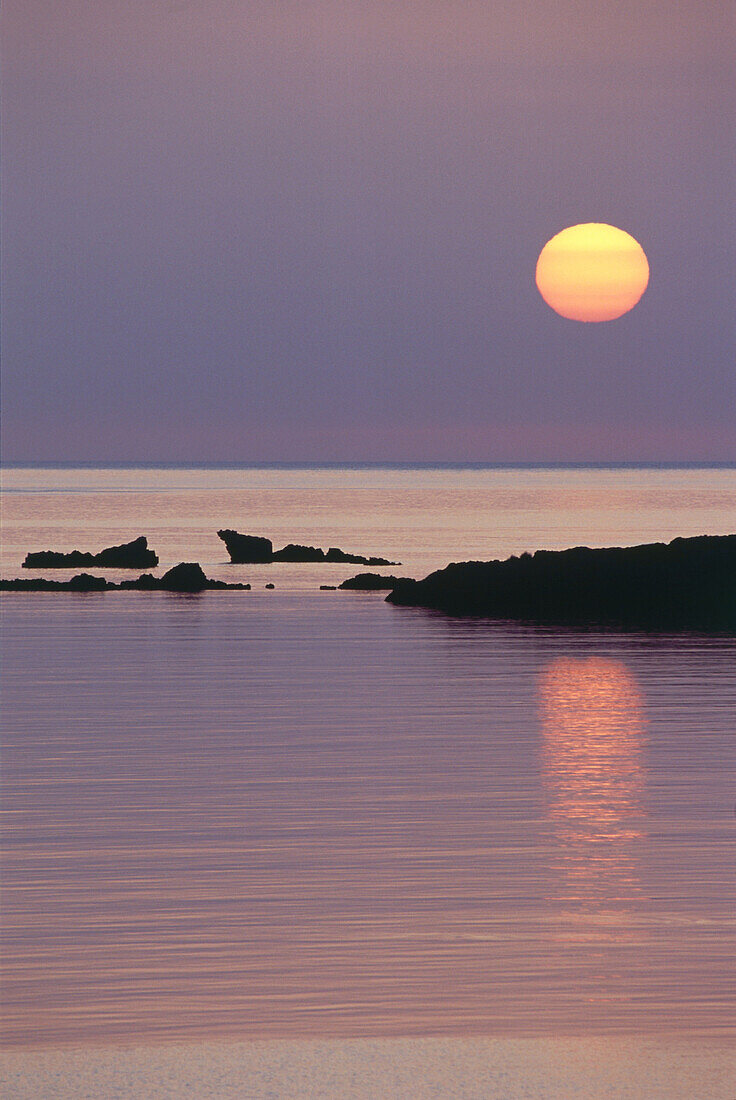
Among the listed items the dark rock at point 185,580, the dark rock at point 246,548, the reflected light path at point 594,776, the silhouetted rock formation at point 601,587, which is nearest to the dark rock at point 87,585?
the dark rock at point 185,580

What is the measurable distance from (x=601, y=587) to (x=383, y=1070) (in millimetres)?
35231

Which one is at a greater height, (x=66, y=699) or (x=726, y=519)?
(x=726, y=519)

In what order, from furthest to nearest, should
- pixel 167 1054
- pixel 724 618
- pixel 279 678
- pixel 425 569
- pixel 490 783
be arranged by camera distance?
pixel 425 569 → pixel 724 618 → pixel 279 678 → pixel 490 783 → pixel 167 1054

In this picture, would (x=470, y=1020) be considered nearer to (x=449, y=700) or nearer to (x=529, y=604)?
(x=449, y=700)

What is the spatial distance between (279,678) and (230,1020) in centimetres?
1849

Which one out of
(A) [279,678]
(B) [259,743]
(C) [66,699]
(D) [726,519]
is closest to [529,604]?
(A) [279,678]

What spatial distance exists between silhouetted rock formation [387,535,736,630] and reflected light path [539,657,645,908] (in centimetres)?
1246

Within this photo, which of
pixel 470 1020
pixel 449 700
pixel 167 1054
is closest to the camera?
pixel 167 1054

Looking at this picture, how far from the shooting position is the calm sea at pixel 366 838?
10.1m

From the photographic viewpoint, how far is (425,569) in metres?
65.4

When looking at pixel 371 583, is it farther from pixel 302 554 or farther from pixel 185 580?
pixel 302 554

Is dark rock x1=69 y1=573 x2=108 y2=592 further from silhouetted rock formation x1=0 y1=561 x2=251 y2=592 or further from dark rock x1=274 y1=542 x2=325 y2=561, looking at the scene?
dark rock x1=274 y1=542 x2=325 y2=561

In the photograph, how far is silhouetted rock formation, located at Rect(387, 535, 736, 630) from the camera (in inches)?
1647

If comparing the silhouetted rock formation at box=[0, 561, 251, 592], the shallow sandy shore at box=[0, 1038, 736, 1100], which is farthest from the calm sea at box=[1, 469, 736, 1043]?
the silhouetted rock formation at box=[0, 561, 251, 592]
